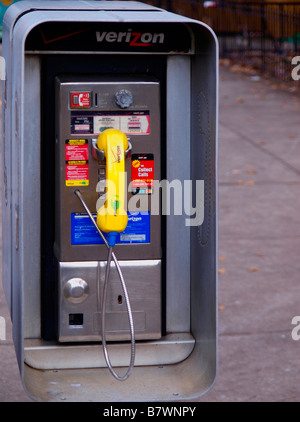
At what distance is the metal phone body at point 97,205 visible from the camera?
11.4ft

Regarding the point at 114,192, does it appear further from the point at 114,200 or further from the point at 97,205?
the point at 97,205

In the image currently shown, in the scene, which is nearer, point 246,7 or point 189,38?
point 189,38

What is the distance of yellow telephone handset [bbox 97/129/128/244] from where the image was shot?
332cm

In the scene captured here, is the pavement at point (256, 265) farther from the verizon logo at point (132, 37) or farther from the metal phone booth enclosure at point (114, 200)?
the verizon logo at point (132, 37)

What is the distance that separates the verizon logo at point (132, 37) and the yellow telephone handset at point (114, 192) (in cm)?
44

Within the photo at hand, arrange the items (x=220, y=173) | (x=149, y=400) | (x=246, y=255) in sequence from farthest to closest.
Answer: (x=220, y=173) → (x=246, y=255) → (x=149, y=400)

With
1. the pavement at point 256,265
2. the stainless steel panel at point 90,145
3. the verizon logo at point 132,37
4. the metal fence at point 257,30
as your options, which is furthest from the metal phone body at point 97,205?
the metal fence at point 257,30

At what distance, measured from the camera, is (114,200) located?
3.32 meters

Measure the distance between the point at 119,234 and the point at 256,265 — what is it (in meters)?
2.54

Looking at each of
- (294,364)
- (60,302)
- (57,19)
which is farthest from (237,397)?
(57,19)

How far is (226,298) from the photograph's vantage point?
5.39m

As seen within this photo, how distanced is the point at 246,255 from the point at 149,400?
9.17 ft

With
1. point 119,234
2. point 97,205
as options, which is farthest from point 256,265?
point 97,205

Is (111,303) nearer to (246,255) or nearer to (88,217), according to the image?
(88,217)
